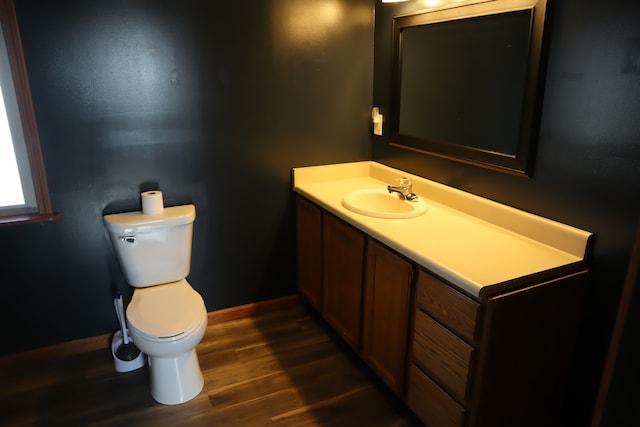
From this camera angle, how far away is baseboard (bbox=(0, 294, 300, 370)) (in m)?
2.34

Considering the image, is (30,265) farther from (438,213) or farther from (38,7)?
(438,213)

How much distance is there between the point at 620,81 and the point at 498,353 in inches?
38.3

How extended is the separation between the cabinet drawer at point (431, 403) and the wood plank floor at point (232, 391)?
235 millimetres

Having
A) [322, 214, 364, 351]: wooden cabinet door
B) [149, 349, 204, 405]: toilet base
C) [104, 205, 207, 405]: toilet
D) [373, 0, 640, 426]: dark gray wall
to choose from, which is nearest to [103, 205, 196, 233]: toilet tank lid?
[104, 205, 207, 405]: toilet

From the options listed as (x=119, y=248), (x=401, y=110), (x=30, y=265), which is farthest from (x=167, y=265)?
(x=401, y=110)

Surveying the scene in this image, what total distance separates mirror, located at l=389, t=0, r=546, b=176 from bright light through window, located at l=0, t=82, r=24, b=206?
195 centimetres

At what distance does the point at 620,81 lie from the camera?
4.80ft

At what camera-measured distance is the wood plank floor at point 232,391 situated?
2002 mm

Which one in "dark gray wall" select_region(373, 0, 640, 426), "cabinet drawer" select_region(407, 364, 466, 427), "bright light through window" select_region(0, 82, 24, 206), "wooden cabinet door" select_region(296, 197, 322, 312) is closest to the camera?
"dark gray wall" select_region(373, 0, 640, 426)

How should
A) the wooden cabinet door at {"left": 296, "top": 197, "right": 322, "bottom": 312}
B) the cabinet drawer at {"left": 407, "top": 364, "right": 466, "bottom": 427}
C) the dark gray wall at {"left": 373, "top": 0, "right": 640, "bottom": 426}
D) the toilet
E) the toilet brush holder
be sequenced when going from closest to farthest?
1. the dark gray wall at {"left": 373, "top": 0, "right": 640, "bottom": 426}
2. the cabinet drawer at {"left": 407, "top": 364, "right": 466, "bottom": 427}
3. the toilet
4. the toilet brush holder
5. the wooden cabinet door at {"left": 296, "top": 197, "right": 322, "bottom": 312}

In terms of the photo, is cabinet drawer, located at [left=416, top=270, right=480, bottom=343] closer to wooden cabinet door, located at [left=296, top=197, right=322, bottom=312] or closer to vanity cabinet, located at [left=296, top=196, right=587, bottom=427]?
vanity cabinet, located at [left=296, top=196, right=587, bottom=427]

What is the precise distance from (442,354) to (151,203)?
1.57m

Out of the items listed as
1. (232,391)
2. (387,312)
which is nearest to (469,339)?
(387,312)

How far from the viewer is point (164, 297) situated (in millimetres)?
2225
